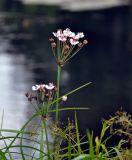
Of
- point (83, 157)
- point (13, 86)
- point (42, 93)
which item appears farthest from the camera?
point (13, 86)

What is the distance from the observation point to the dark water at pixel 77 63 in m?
14.6

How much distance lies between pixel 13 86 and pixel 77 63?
17.4 feet

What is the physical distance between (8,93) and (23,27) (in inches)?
508

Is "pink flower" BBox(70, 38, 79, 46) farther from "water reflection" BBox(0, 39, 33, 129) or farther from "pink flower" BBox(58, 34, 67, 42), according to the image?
"water reflection" BBox(0, 39, 33, 129)

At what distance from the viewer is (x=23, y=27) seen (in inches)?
1115

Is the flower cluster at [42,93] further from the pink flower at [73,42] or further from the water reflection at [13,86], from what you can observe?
the water reflection at [13,86]

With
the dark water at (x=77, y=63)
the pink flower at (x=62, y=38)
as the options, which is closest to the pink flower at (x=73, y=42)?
the pink flower at (x=62, y=38)

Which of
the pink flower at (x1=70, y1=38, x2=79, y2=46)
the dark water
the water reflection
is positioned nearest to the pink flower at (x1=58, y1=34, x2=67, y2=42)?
the pink flower at (x1=70, y1=38, x2=79, y2=46)

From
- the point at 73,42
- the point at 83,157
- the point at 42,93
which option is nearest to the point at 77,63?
the point at 73,42

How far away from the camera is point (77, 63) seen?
21.6 m

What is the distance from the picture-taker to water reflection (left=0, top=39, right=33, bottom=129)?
39.5 ft

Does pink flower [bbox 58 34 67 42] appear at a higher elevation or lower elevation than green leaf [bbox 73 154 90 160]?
higher

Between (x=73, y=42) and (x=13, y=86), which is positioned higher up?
(x=73, y=42)

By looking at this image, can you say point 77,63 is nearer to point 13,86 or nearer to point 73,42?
point 13,86
